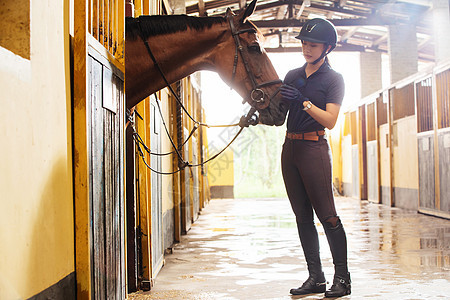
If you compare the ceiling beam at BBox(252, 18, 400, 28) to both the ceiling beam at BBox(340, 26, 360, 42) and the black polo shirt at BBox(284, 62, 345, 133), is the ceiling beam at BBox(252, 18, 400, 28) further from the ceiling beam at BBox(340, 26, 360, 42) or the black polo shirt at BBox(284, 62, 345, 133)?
the black polo shirt at BBox(284, 62, 345, 133)

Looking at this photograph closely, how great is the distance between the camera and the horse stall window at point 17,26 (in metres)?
1.33

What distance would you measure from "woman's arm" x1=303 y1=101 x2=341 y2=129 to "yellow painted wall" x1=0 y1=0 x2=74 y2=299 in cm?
140

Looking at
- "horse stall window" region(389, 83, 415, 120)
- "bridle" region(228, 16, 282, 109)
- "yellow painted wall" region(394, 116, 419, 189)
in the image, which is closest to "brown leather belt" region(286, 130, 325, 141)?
"bridle" region(228, 16, 282, 109)

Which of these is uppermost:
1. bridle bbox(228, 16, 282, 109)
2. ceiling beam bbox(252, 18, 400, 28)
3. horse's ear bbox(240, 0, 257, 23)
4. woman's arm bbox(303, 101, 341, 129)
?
ceiling beam bbox(252, 18, 400, 28)

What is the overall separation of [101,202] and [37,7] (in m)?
0.76

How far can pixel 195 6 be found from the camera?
12164mm

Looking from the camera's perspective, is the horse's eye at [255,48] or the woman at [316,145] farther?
the horse's eye at [255,48]

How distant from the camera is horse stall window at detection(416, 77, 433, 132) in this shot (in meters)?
7.91

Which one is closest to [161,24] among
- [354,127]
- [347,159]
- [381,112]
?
[381,112]

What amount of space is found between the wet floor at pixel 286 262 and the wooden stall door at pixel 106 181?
805 millimetres

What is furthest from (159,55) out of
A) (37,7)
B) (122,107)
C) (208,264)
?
(208,264)

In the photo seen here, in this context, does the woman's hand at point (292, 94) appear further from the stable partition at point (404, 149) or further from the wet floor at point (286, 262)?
the stable partition at point (404, 149)

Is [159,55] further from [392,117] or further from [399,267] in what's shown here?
[392,117]

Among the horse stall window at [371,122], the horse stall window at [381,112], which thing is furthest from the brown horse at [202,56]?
the horse stall window at [371,122]
